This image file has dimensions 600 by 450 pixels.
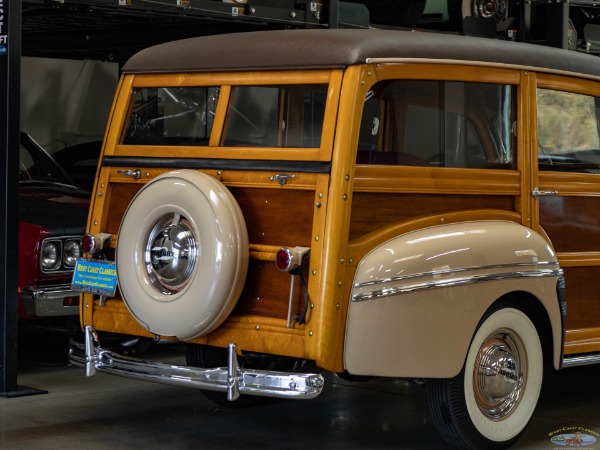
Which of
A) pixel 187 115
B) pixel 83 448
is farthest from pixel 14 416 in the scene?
pixel 187 115

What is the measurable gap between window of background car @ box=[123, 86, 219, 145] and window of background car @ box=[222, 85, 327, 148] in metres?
0.14

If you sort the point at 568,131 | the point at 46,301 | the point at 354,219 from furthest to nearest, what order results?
the point at 46,301
the point at 568,131
the point at 354,219

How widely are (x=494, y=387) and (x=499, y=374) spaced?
68 mm

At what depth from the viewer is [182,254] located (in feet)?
17.3

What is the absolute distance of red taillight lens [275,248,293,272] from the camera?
4922 millimetres

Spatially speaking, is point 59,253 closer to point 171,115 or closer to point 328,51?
point 171,115

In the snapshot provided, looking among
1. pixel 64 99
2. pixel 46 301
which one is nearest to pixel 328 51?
pixel 46 301

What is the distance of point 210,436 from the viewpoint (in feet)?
19.0

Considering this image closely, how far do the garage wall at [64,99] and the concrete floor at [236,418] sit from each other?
6827 mm

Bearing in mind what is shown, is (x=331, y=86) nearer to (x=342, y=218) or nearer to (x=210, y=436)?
(x=342, y=218)

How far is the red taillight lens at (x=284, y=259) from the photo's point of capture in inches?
194

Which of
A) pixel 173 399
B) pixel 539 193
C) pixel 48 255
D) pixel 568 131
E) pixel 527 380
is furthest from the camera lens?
pixel 48 255

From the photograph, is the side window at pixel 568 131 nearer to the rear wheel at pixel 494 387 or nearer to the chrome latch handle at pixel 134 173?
the rear wheel at pixel 494 387

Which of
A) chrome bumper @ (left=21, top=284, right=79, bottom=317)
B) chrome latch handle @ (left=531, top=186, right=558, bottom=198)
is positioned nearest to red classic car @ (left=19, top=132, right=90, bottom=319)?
chrome bumper @ (left=21, top=284, right=79, bottom=317)
